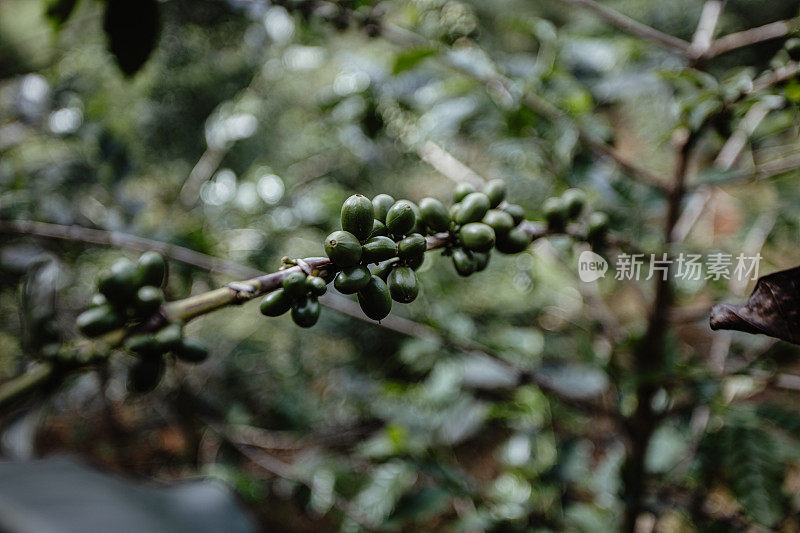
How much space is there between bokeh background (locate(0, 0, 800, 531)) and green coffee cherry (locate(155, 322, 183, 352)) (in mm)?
183

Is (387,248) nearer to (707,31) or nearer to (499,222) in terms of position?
(499,222)

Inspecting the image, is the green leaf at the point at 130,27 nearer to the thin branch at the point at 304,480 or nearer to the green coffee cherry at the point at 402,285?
the green coffee cherry at the point at 402,285

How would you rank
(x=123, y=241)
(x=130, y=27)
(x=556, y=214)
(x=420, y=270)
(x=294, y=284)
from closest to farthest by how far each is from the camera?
(x=294, y=284) → (x=556, y=214) → (x=130, y=27) → (x=123, y=241) → (x=420, y=270)

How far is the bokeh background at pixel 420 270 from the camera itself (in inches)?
30.1

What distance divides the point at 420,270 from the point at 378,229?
894 mm

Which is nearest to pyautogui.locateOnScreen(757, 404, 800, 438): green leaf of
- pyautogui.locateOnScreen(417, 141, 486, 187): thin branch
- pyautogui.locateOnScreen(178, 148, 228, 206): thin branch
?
pyautogui.locateOnScreen(417, 141, 486, 187): thin branch

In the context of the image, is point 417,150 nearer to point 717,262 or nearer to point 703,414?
point 717,262

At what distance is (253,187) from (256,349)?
0.82 meters

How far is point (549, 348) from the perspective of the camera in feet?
5.16

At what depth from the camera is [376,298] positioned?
12.7 inches

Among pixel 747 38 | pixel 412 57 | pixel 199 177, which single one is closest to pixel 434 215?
pixel 412 57

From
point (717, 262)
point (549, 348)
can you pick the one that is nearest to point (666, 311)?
point (717, 262)

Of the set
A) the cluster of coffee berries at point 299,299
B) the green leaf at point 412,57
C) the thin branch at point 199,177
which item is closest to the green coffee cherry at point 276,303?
the cluster of coffee berries at point 299,299

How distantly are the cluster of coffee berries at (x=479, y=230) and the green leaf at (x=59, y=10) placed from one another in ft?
1.87
